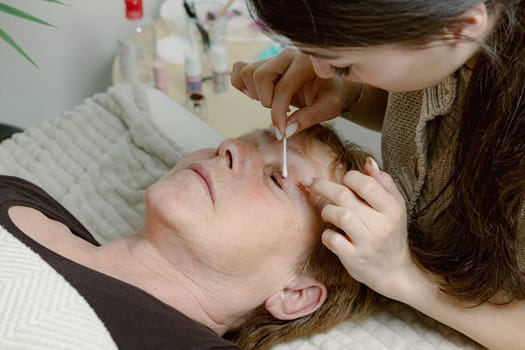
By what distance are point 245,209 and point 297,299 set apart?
21cm

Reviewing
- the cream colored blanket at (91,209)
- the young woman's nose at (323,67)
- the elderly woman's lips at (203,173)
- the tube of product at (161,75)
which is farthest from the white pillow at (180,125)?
the young woman's nose at (323,67)

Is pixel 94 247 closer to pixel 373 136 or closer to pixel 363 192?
pixel 363 192

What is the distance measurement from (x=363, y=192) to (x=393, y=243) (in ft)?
0.35

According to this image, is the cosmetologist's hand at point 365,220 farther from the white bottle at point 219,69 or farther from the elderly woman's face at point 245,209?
the white bottle at point 219,69

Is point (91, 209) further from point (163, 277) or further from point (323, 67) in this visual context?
point (323, 67)

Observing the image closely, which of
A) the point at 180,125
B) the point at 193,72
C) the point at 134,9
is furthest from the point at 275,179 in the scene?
the point at 134,9

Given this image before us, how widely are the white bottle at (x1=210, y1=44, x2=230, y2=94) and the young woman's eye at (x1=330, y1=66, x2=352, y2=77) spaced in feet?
4.06

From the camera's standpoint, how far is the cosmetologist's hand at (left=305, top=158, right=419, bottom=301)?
3.57 ft

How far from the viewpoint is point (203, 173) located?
1224mm

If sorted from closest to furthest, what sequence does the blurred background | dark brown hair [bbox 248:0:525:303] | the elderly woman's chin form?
dark brown hair [bbox 248:0:525:303]
the elderly woman's chin
the blurred background

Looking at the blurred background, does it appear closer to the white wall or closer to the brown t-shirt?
the white wall

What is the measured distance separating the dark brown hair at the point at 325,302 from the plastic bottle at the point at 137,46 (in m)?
1.02

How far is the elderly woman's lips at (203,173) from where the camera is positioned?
47.3 inches

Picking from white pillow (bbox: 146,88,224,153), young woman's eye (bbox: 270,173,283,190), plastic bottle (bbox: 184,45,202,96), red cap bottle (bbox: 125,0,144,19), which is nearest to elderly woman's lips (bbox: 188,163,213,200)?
young woman's eye (bbox: 270,173,283,190)
